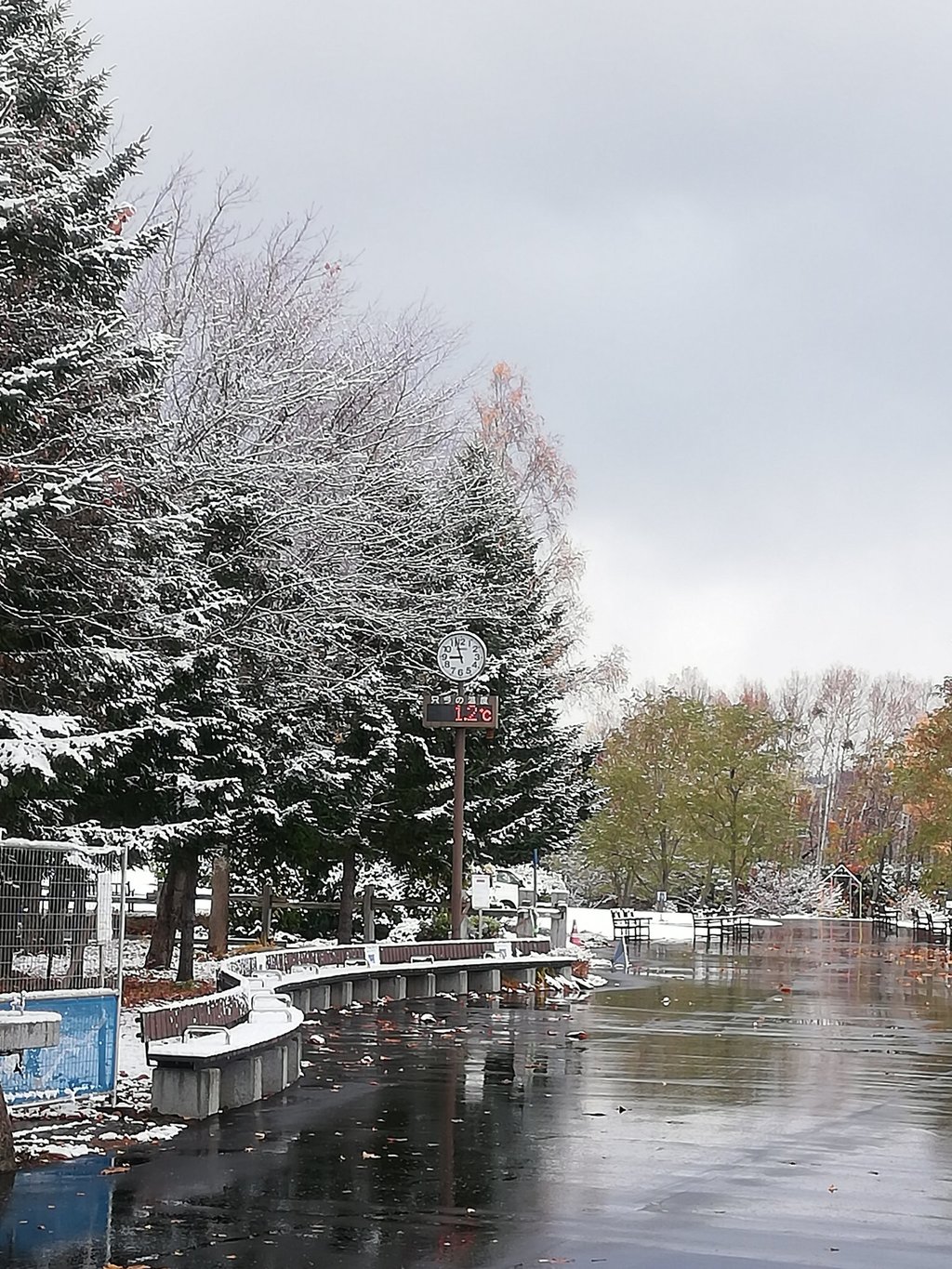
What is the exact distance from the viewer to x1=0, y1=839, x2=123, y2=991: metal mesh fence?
11.2m

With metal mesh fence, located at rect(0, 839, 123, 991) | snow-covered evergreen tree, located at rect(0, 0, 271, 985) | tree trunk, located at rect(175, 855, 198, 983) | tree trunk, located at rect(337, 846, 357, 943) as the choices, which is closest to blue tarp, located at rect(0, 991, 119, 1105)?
metal mesh fence, located at rect(0, 839, 123, 991)

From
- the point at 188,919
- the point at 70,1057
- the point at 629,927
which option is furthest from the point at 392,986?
the point at 629,927

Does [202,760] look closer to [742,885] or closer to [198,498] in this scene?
[198,498]

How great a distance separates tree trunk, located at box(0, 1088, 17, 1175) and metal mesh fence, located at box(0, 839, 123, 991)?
5.85 feet

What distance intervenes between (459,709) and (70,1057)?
1494 centimetres

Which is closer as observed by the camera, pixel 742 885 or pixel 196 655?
pixel 196 655

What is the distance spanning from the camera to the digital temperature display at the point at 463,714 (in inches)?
1029

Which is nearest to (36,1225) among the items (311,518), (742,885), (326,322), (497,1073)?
(497,1073)

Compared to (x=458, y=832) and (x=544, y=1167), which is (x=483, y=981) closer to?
(x=458, y=832)

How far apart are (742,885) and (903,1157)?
229 ft

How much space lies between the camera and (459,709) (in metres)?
26.3

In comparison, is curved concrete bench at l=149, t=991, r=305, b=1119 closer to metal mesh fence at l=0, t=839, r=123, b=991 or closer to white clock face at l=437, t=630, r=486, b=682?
metal mesh fence at l=0, t=839, r=123, b=991

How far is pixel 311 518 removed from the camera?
851 inches

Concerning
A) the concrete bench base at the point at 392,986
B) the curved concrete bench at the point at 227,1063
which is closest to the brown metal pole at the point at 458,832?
the concrete bench base at the point at 392,986
